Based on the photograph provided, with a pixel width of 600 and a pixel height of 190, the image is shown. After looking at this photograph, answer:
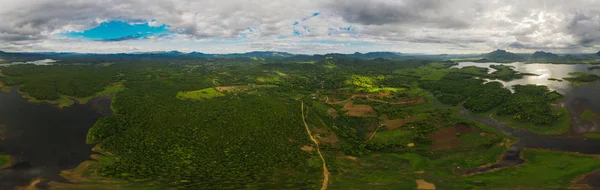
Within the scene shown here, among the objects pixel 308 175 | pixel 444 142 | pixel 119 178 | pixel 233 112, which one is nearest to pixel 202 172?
pixel 119 178

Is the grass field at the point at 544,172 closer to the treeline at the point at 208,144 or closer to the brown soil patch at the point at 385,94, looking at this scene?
the treeline at the point at 208,144

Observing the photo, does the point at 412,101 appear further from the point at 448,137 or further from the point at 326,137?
the point at 326,137

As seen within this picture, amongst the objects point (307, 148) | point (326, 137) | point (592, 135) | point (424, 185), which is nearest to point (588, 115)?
point (592, 135)

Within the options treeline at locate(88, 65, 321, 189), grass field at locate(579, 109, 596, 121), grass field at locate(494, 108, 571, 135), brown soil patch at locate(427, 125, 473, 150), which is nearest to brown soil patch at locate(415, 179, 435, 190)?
treeline at locate(88, 65, 321, 189)

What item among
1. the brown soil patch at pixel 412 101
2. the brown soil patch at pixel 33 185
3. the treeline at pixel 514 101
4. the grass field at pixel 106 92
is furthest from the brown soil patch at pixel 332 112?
the grass field at pixel 106 92

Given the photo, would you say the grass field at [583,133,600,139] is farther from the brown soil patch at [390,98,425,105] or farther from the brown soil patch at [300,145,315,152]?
the brown soil patch at [300,145,315,152]
